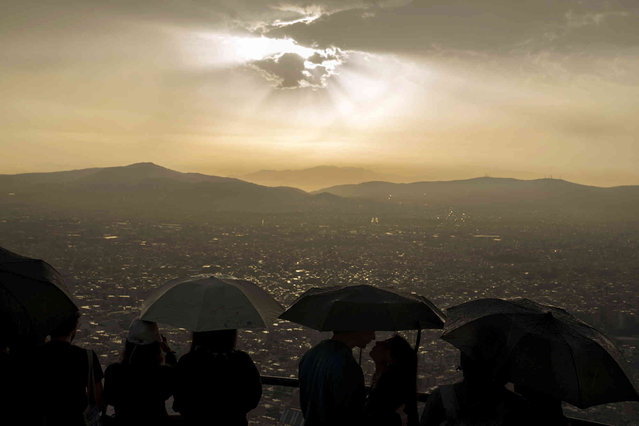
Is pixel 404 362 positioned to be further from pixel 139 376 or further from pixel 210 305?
pixel 139 376

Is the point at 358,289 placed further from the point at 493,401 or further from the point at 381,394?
the point at 493,401

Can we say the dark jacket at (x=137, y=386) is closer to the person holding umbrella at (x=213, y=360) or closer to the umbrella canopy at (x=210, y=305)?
the person holding umbrella at (x=213, y=360)

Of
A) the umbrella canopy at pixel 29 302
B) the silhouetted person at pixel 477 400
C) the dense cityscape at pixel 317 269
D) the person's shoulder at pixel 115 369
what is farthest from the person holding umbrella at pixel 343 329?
the dense cityscape at pixel 317 269

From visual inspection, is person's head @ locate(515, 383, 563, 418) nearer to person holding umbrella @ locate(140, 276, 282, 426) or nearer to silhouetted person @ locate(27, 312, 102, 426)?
person holding umbrella @ locate(140, 276, 282, 426)

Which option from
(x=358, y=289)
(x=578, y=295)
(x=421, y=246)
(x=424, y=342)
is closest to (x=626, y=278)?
A: (x=578, y=295)

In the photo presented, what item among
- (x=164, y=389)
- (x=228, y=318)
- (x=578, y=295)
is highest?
(x=228, y=318)

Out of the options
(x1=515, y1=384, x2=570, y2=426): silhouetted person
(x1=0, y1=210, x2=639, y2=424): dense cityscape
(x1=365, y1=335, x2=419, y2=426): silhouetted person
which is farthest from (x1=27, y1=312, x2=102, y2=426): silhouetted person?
(x1=0, y1=210, x2=639, y2=424): dense cityscape

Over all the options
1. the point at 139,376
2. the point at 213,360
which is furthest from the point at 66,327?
the point at 213,360

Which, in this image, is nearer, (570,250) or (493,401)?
(493,401)
